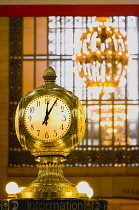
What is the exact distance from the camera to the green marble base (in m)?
3.18

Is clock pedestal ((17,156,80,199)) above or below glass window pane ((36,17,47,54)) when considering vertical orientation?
below

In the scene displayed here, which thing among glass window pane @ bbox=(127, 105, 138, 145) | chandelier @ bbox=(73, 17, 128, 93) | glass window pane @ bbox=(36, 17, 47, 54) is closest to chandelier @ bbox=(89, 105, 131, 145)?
glass window pane @ bbox=(127, 105, 138, 145)

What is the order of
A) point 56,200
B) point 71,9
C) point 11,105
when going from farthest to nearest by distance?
point 11,105 → point 71,9 → point 56,200

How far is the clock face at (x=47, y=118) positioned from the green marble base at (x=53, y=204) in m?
0.31

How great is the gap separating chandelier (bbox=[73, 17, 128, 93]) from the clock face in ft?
51.4

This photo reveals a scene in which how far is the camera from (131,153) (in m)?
19.9

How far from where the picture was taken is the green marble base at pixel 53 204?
3.18m

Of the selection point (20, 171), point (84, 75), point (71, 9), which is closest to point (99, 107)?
point (84, 75)

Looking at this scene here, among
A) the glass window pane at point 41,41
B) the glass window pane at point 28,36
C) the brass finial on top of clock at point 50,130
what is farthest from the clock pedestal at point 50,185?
the glass window pane at point 28,36

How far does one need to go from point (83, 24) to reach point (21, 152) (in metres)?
3.61

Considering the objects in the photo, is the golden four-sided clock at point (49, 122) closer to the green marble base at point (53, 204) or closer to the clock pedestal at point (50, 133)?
the clock pedestal at point (50, 133)

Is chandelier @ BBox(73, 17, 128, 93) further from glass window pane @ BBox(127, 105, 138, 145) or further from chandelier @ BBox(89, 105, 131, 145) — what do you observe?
glass window pane @ BBox(127, 105, 138, 145)

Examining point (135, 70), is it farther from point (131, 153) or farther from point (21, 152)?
point (21, 152)

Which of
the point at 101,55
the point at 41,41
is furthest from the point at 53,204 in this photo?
the point at 41,41
